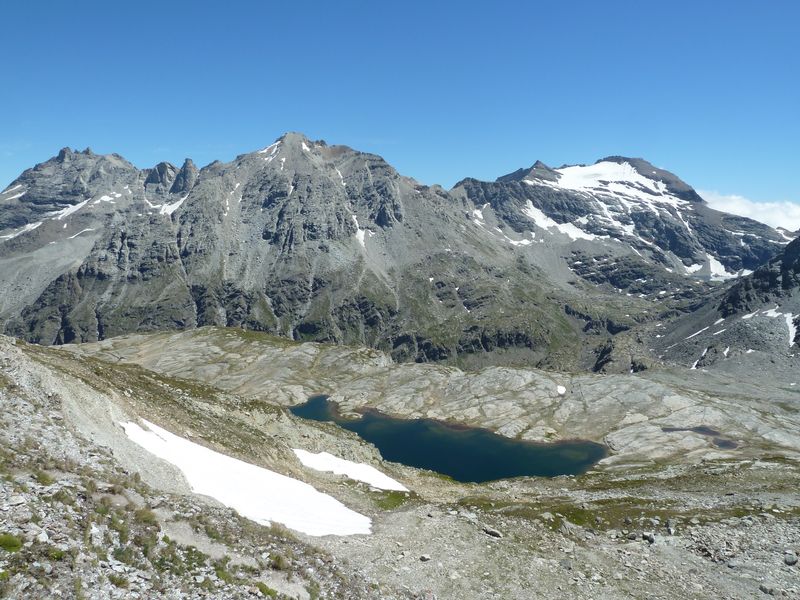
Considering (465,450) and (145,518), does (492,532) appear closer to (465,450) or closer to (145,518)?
(145,518)

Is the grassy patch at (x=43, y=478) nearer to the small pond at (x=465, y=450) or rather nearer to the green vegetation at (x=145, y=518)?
the green vegetation at (x=145, y=518)

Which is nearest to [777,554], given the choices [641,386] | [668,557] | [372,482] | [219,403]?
[668,557]

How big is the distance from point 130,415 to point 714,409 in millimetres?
175272

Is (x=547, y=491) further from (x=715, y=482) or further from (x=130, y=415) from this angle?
(x=130, y=415)

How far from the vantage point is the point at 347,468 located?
66062 millimetres

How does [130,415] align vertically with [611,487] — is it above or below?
above

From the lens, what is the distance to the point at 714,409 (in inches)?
6486

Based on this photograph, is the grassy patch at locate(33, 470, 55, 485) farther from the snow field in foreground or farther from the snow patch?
the snow patch

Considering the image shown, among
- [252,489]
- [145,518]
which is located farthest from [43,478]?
[252,489]

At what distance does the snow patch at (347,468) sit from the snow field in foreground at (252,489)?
16.2m

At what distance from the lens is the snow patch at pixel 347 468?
6302 centimetres

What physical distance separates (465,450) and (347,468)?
92.2 metres

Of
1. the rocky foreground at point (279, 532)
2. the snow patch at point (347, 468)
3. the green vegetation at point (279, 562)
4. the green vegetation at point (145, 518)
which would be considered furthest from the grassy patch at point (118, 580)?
the snow patch at point (347, 468)

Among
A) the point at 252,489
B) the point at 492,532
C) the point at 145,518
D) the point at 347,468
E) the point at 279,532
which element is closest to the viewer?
the point at 145,518
